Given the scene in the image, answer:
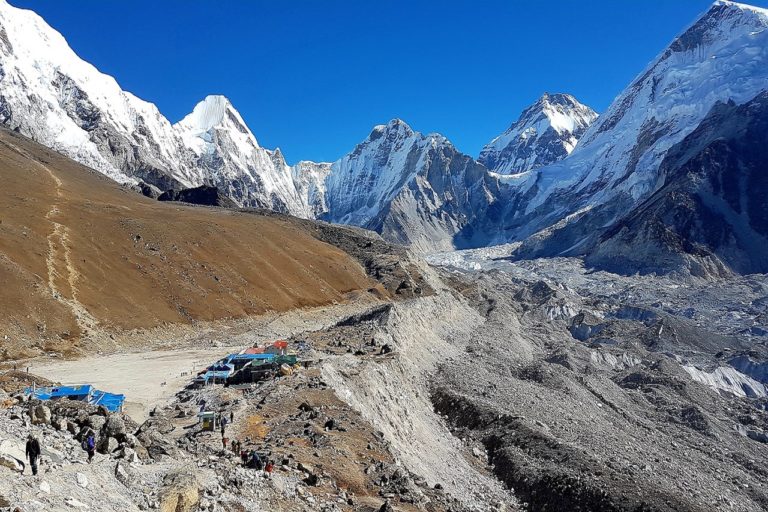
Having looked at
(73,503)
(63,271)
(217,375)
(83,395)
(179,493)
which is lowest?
(83,395)

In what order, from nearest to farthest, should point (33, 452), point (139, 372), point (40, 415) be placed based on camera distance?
point (33, 452), point (40, 415), point (139, 372)

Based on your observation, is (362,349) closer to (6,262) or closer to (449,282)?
(6,262)

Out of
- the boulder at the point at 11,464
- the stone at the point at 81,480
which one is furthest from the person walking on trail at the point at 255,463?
the boulder at the point at 11,464

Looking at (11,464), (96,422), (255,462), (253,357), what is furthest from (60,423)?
(253,357)

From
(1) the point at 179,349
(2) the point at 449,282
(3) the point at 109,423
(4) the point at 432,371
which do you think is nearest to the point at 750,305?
(2) the point at 449,282

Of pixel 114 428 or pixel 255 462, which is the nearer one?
pixel 114 428

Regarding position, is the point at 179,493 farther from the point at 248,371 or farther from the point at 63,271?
the point at 63,271

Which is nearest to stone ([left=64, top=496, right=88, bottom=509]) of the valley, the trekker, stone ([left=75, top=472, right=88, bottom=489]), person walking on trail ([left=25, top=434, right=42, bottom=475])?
the valley
